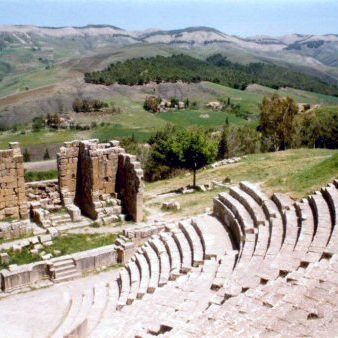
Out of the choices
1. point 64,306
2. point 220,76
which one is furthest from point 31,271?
point 220,76

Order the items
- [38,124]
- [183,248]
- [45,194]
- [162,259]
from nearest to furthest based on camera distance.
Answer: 1. [162,259]
2. [183,248]
3. [45,194]
4. [38,124]

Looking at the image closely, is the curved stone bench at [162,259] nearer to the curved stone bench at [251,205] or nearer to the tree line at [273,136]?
the curved stone bench at [251,205]

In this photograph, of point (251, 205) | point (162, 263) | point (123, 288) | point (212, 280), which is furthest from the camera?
point (251, 205)

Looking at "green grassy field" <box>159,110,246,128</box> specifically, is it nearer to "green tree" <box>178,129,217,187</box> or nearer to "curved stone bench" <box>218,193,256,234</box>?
"green tree" <box>178,129,217,187</box>

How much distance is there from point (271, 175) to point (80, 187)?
47.3ft

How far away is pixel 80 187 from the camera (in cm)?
3195

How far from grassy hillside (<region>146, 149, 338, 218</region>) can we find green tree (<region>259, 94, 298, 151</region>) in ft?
29.9

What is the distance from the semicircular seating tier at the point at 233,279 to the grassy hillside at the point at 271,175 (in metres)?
3.03

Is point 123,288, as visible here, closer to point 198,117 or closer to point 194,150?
point 194,150

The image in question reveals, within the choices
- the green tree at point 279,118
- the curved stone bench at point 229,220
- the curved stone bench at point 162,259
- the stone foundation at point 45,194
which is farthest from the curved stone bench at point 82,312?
the green tree at point 279,118

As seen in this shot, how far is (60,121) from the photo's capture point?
5118 inches

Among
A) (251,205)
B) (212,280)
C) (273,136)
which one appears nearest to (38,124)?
(273,136)

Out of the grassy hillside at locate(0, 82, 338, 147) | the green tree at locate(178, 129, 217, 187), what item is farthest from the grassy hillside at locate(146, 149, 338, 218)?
the grassy hillside at locate(0, 82, 338, 147)

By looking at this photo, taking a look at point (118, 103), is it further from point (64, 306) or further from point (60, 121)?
point (64, 306)
